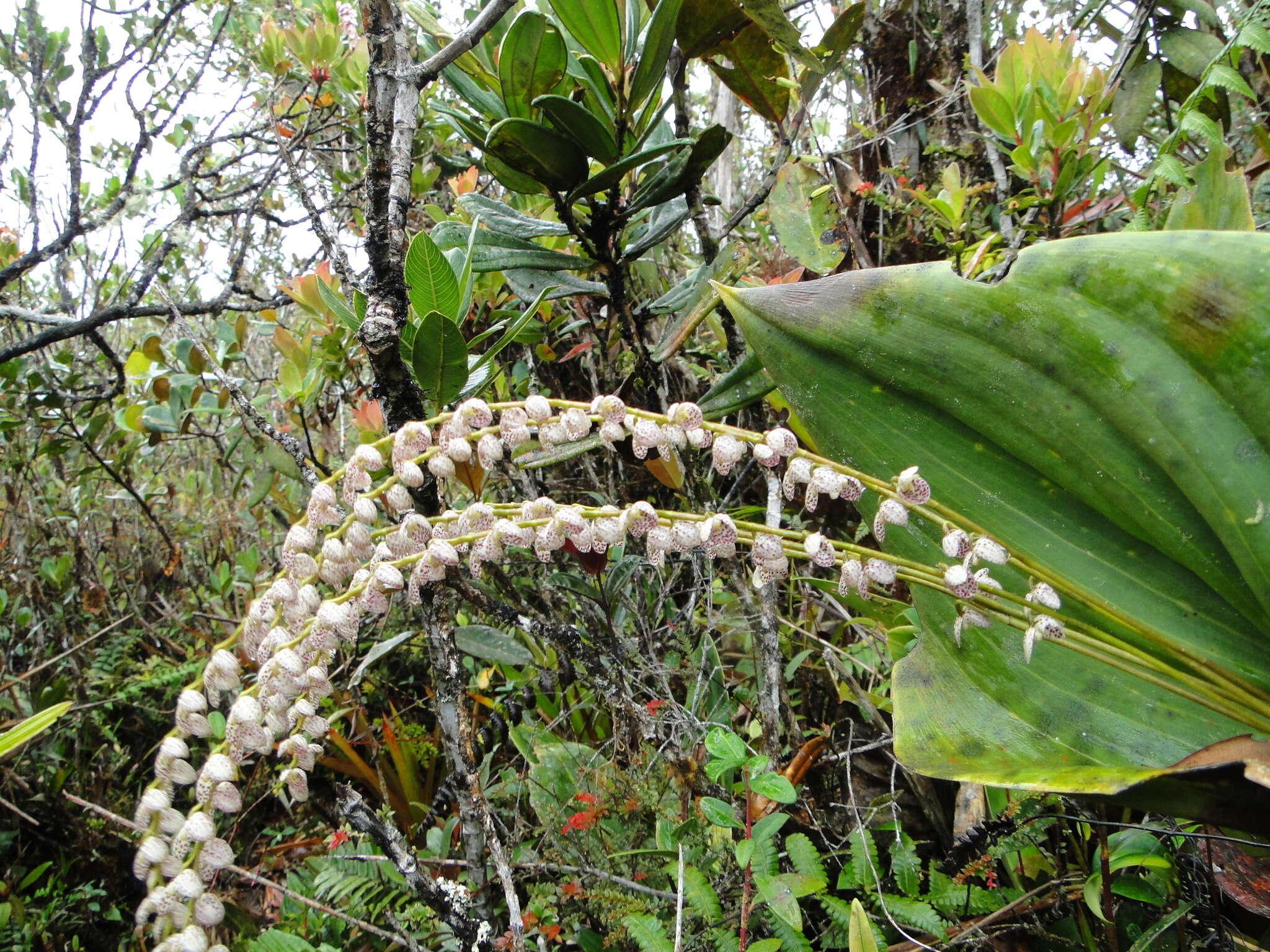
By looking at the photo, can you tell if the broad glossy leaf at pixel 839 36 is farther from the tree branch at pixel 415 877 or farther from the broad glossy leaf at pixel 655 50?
the tree branch at pixel 415 877

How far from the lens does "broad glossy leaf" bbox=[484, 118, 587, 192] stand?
717 millimetres

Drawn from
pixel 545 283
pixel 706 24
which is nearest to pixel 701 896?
pixel 545 283

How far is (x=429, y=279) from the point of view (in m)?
0.62

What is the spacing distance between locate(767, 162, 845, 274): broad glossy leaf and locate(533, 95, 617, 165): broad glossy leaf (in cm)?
30

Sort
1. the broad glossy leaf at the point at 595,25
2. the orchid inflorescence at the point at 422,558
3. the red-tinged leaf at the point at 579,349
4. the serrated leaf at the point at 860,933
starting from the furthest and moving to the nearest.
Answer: the red-tinged leaf at the point at 579,349 → the broad glossy leaf at the point at 595,25 → the serrated leaf at the point at 860,933 → the orchid inflorescence at the point at 422,558

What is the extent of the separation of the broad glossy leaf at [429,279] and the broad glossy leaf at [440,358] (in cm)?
2

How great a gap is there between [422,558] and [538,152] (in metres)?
0.47

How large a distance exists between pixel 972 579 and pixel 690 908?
0.52m

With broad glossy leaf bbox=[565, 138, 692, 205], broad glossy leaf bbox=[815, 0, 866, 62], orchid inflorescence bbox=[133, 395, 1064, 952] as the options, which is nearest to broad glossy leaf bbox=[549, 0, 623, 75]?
broad glossy leaf bbox=[565, 138, 692, 205]

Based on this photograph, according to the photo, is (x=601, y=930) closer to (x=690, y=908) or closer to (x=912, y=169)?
(x=690, y=908)

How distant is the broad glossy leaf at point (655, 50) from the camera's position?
71cm

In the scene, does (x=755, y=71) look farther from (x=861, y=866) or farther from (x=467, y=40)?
(x=861, y=866)

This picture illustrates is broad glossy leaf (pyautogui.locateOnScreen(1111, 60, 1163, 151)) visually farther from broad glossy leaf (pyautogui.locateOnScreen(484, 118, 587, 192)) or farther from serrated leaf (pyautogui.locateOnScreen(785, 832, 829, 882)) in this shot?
serrated leaf (pyautogui.locateOnScreen(785, 832, 829, 882))

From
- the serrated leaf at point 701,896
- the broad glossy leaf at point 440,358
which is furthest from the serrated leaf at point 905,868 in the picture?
the broad glossy leaf at point 440,358
